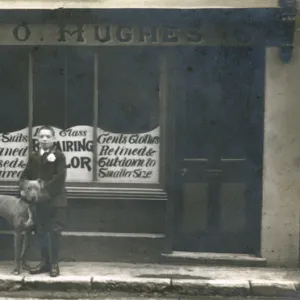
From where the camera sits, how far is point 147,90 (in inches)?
331

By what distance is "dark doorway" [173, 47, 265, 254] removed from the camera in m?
8.31

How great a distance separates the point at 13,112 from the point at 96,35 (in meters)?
1.50

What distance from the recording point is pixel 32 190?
7539 mm

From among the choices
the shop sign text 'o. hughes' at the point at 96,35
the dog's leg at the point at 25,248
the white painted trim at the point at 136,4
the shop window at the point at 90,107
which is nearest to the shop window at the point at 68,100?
the shop window at the point at 90,107

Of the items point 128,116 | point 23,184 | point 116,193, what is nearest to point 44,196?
point 23,184

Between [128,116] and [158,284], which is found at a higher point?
[128,116]

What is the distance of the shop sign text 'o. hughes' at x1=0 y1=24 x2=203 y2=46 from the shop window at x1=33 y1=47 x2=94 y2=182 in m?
0.14

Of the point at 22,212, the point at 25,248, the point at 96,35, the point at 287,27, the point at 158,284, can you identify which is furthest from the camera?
the point at 96,35

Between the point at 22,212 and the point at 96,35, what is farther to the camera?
the point at 96,35

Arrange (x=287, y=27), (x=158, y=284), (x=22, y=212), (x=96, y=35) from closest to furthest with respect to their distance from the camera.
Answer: (x=158, y=284) → (x=22, y=212) → (x=287, y=27) → (x=96, y=35)

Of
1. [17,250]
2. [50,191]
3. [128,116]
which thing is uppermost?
[128,116]

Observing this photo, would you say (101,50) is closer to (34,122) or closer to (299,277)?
(34,122)

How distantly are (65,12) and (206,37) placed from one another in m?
1.81

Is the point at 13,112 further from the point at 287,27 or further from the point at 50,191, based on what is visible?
the point at 287,27
